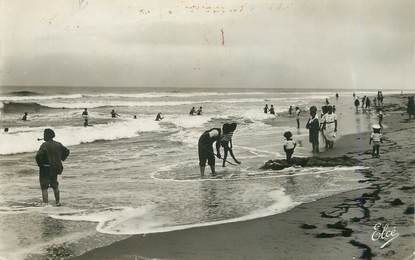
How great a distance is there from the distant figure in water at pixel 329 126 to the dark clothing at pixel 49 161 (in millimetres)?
9641

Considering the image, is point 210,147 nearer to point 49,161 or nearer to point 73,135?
point 49,161

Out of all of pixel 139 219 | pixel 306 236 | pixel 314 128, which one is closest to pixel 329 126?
pixel 314 128

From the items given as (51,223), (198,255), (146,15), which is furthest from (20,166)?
(198,255)

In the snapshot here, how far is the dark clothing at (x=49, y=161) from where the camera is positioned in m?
8.77

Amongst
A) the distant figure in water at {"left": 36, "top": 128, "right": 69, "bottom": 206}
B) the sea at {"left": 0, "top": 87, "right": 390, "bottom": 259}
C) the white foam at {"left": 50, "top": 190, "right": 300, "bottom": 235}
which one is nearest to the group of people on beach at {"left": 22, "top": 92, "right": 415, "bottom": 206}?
the distant figure in water at {"left": 36, "top": 128, "right": 69, "bottom": 206}

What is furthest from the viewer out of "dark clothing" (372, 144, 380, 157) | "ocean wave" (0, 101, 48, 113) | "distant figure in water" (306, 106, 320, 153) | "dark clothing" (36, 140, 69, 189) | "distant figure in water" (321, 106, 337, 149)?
"ocean wave" (0, 101, 48, 113)

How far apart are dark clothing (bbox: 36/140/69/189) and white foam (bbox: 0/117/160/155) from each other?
10.6 meters

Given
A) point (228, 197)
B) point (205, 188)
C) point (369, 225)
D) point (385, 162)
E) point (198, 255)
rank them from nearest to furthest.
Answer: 1. point (198, 255)
2. point (369, 225)
3. point (228, 197)
4. point (205, 188)
5. point (385, 162)

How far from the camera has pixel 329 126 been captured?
16.0m

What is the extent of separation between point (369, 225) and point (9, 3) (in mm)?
7745

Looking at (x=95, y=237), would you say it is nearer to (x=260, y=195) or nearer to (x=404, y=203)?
(x=260, y=195)

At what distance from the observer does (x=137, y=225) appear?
24.6ft

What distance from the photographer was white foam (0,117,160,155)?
20.0 m

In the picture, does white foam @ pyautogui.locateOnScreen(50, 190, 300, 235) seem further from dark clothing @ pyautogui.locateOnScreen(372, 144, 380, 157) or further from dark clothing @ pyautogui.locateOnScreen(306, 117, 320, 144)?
dark clothing @ pyautogui.locateOnScreen(306, 117, 320, 144)
